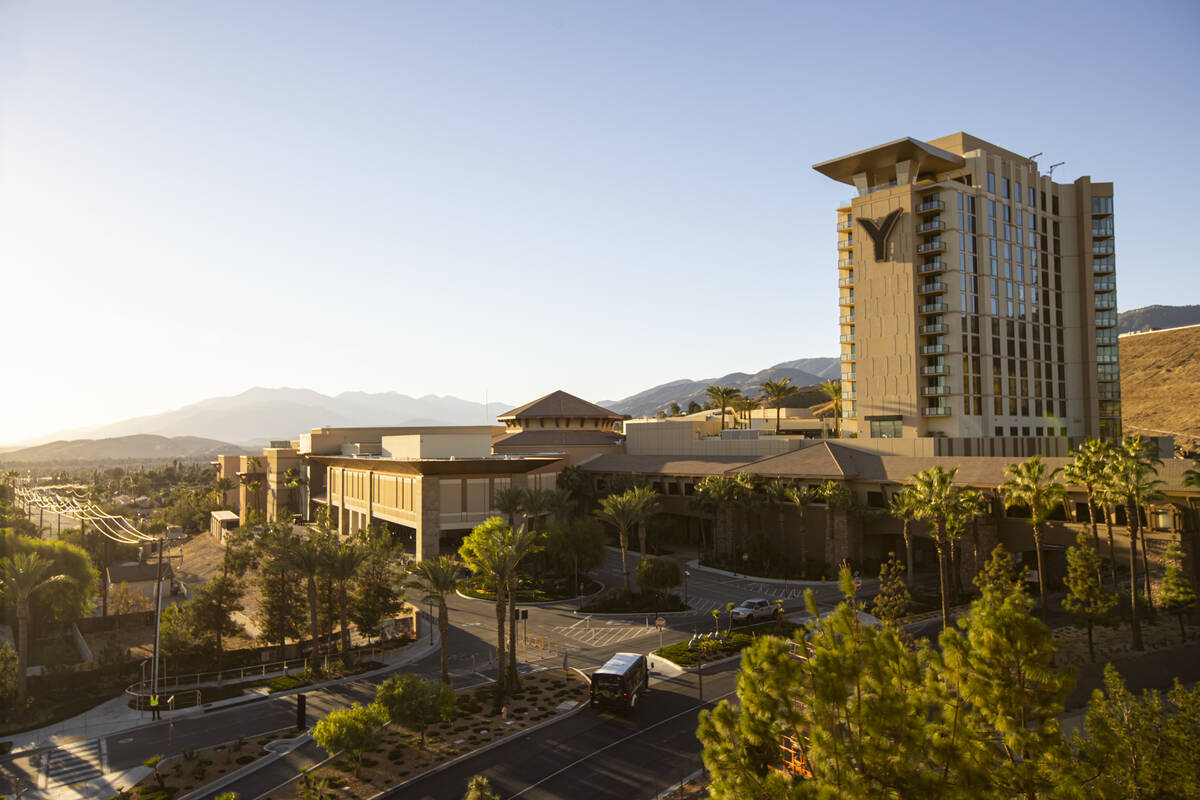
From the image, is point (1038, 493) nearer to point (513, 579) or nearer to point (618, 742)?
point (618, 742)

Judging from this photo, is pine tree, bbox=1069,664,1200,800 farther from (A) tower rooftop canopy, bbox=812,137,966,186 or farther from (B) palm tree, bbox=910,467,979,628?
(A) tower rooftop canopy, bbox=812,137,966,186

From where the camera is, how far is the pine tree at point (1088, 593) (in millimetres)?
44841

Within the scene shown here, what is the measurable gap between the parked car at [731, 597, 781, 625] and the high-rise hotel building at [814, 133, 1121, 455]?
4729cm

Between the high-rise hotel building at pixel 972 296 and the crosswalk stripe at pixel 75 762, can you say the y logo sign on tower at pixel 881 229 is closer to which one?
the high-rise hotel building at pixel 972 296

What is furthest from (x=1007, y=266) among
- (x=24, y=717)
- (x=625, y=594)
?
(x=24, y=717)

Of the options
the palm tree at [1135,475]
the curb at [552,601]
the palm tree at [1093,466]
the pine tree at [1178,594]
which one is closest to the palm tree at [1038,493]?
the palm tree at [1093,466]

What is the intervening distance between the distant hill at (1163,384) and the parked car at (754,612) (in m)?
126

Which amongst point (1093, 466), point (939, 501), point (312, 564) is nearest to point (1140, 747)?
point (939, 501)

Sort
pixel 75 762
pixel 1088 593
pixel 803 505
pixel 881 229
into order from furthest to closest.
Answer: pixel 881 229 → pixel 803 505 → pixel 1088 593 → pixel 75 762

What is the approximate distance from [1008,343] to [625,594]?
216ft

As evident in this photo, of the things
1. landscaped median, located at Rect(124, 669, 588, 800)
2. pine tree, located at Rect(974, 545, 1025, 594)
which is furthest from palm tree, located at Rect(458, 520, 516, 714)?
pine tree, located at Rect(974, 545, 1025, 594)

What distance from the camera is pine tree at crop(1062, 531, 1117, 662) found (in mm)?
44841

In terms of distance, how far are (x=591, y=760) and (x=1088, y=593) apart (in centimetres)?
3541

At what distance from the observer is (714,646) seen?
46875mm
